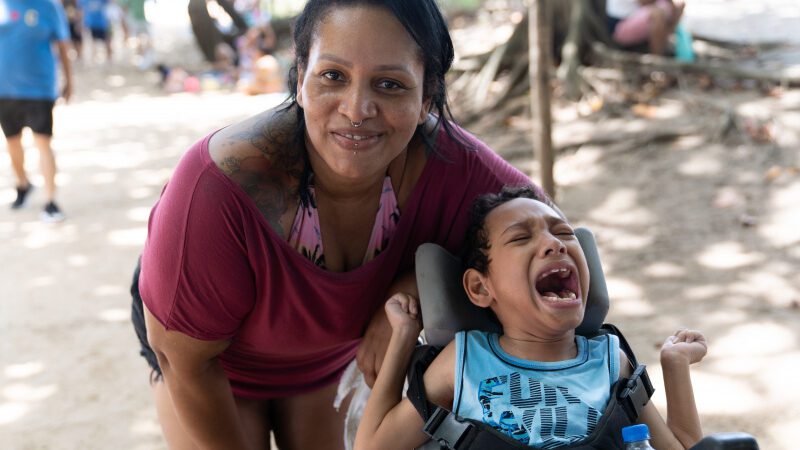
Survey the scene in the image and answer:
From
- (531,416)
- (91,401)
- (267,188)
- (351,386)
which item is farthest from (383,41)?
(91,401)

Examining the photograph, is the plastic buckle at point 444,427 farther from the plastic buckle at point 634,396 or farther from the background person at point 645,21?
the background person at point 645,21

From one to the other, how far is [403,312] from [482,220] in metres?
0.34

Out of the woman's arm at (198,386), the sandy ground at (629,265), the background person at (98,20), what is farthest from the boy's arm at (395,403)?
Result: the background person at (98,20)

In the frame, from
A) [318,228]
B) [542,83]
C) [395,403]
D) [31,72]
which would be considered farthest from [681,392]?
[31,72]

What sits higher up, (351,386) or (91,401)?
(351,386)

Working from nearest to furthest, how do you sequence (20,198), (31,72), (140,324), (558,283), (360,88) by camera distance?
1. (360,88)
2. (558,283)
3. (140,324)
4. (31,72)
5. (20,198)

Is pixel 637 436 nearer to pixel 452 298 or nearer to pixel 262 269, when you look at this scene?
pixel 452 298

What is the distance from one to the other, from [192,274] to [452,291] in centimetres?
70

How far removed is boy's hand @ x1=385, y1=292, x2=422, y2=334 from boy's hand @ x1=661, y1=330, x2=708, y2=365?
64 cm

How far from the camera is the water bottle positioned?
1.96 m

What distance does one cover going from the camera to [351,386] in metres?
2.94

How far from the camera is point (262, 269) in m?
2.30

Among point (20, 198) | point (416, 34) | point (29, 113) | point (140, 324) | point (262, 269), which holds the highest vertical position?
point (416, 34)

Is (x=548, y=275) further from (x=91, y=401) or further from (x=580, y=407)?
(x=91, y=401)
